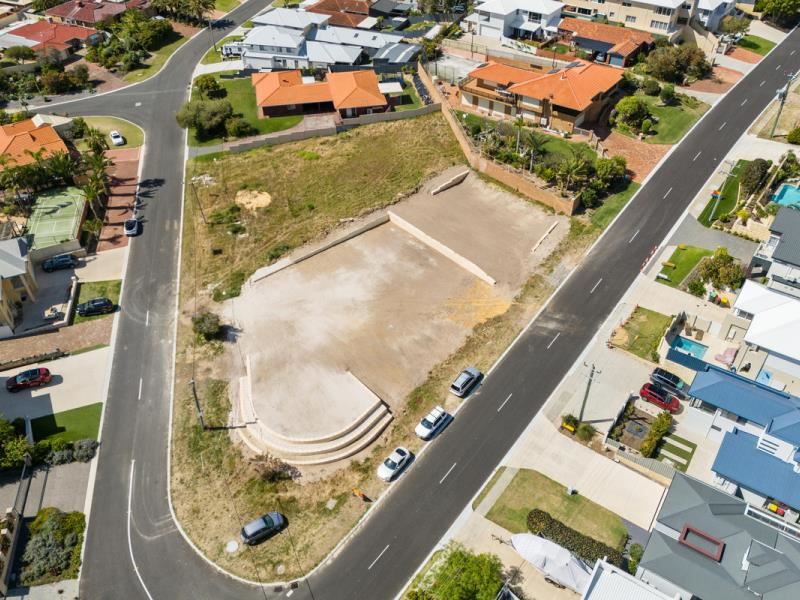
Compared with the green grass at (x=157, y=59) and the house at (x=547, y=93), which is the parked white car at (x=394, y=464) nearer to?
the house at (x=547, y=93)

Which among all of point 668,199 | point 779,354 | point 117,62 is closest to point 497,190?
point 668,199

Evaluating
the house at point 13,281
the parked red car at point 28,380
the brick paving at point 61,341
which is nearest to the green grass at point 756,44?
the brick paving at point 61,341

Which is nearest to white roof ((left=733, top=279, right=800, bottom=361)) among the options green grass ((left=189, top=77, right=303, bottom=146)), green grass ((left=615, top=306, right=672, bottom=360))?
green grass ((left=615, top=306, right=672, bottom=360))

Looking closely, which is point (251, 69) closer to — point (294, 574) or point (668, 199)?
point (668, 199)

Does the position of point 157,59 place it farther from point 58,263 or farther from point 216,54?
point 58,263

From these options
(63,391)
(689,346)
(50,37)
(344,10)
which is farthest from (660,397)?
(50,37)

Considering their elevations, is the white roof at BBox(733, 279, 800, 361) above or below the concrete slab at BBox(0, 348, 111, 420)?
above

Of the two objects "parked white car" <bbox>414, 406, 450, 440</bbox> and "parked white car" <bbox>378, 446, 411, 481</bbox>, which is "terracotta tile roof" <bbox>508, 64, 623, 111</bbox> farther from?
"parked white car" <bbox>378, 446, 411, 481</bbox>
